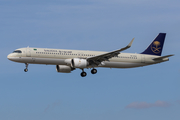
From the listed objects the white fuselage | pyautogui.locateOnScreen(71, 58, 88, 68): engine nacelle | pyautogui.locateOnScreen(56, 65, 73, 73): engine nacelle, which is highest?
the white fuselage

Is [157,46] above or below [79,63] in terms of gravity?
above

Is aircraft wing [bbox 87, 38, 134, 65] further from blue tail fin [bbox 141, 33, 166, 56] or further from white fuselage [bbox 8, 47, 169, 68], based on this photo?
blue tail fin [bbox 141, 33, 166, 56]

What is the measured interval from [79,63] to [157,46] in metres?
17.8

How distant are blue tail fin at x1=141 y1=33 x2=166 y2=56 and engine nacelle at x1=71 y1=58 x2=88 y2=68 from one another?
548 inches

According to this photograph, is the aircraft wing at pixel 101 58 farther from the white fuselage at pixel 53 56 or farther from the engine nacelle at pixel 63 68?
the engine nacelle at pixel 63 68

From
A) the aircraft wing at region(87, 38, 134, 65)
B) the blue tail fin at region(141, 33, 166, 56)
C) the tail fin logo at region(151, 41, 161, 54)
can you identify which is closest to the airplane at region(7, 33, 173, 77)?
the aircraft wing at region(87, 38, 134, 65)

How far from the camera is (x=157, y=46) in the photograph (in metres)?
68.0

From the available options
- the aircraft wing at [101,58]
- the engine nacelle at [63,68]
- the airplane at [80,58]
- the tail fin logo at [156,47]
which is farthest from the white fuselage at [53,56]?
the tail fin logo at [156,47]

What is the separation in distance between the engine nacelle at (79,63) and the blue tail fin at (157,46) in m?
13.9

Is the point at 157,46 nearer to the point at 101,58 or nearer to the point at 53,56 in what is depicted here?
the point at 101,58

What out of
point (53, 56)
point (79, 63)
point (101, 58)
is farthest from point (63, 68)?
point (101, 58)

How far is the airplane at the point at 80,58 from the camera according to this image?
5831 centimetres

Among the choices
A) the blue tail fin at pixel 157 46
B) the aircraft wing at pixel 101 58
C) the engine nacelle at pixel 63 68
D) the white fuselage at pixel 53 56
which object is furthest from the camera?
the blue tail fin at pixel 157 46

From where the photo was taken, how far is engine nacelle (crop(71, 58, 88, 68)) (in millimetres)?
58438
